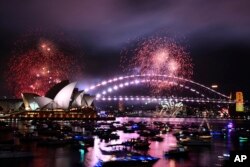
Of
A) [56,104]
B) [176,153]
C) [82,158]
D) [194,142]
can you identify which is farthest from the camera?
[56,104]

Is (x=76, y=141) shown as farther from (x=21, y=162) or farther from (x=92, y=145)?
(x=21, y=162)

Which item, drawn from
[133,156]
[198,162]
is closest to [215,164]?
[198,162]

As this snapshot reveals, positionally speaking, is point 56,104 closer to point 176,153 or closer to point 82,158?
point 82,158

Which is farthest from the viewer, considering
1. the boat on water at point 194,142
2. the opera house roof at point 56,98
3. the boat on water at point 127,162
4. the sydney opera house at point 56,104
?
the sydney opera house at point 56,104

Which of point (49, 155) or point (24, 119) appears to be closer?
point (49, 155)

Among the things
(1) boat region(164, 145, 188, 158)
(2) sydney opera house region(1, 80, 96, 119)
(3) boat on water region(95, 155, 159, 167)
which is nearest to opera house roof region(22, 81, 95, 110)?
(2) sydney opera house region(1, 80, 96, 119)

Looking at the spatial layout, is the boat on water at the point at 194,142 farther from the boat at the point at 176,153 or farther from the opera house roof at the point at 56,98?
the opera house roof at the point at 56,98

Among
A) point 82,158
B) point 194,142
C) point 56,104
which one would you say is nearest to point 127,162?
point 82,158

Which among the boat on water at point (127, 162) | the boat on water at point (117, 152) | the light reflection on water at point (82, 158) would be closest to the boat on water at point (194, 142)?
the light reflection on water at point (82, 158)
